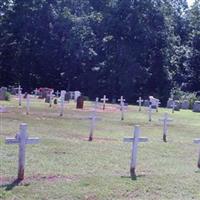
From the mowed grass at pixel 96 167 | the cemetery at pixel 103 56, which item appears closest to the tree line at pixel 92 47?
the cemetery at pixel 103 56

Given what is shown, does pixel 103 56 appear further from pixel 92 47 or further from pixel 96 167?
pixel 96 167

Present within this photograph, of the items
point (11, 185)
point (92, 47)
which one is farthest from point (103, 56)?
point (11, 185)

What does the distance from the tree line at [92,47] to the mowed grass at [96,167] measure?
1537 inches

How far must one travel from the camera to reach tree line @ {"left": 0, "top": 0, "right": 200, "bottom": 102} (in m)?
61.3

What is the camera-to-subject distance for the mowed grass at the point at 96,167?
10164mm

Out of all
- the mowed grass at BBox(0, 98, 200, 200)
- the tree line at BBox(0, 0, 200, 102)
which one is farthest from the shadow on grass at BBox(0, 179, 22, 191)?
the tree line at BBox(0, 0, 200, 102)

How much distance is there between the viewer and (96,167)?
12977mm

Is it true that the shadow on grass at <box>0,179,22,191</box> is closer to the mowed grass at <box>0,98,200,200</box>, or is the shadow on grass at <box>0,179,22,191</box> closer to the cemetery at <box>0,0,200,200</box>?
the mowed grass at <box>0,98,200,200</box>

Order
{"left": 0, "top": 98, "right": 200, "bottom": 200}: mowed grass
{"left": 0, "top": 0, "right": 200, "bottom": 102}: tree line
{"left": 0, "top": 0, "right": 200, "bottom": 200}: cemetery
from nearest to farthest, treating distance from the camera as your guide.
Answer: {"left": 0, "top": 98, "right": 200, "bottom": 200}: mowed grass, {"left": 0, "top": 0, "right": 200, "bottom": 200}: cemetery, {"left": 0, "top": 0, "right": 200, "bottom": 102}: tree line

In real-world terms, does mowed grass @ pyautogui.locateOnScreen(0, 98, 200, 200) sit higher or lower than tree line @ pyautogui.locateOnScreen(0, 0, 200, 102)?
lower

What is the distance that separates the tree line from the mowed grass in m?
39.0

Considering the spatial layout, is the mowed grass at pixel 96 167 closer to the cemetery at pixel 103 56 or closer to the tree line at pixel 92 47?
the cemetery at pixel 103 56

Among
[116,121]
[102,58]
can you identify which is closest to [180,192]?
[116,121]

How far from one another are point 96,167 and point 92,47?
52.3 meters
